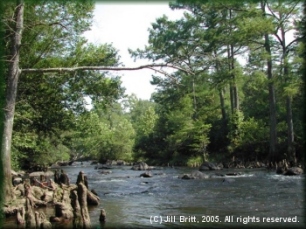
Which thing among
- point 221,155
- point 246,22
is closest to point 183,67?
point 246,22

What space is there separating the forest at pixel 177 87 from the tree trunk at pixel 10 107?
0.16 m

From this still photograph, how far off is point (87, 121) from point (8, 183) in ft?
21.0

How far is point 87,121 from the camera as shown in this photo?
50.4ft

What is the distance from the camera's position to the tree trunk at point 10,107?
9117mm

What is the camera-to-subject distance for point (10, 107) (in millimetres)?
9500

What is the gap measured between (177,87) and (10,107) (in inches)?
217

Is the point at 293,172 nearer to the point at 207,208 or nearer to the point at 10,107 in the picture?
the point at 207,208

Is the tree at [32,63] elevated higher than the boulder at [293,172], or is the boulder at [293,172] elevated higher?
the tree at [32,63]

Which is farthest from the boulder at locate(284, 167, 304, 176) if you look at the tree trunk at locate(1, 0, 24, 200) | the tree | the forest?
the tree trunk at locate(1, 0, 24, 200)

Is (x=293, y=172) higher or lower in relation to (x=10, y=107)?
lower

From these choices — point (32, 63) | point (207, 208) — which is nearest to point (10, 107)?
point (32, 63)

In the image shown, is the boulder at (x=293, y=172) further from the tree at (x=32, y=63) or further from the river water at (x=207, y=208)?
the tree at (x=32, y=63)

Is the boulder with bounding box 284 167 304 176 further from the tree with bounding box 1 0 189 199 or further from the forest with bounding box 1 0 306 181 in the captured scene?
the tree with bounding box 1 0 189 199

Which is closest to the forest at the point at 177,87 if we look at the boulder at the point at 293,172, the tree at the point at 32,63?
the tree at the point at 32,63
